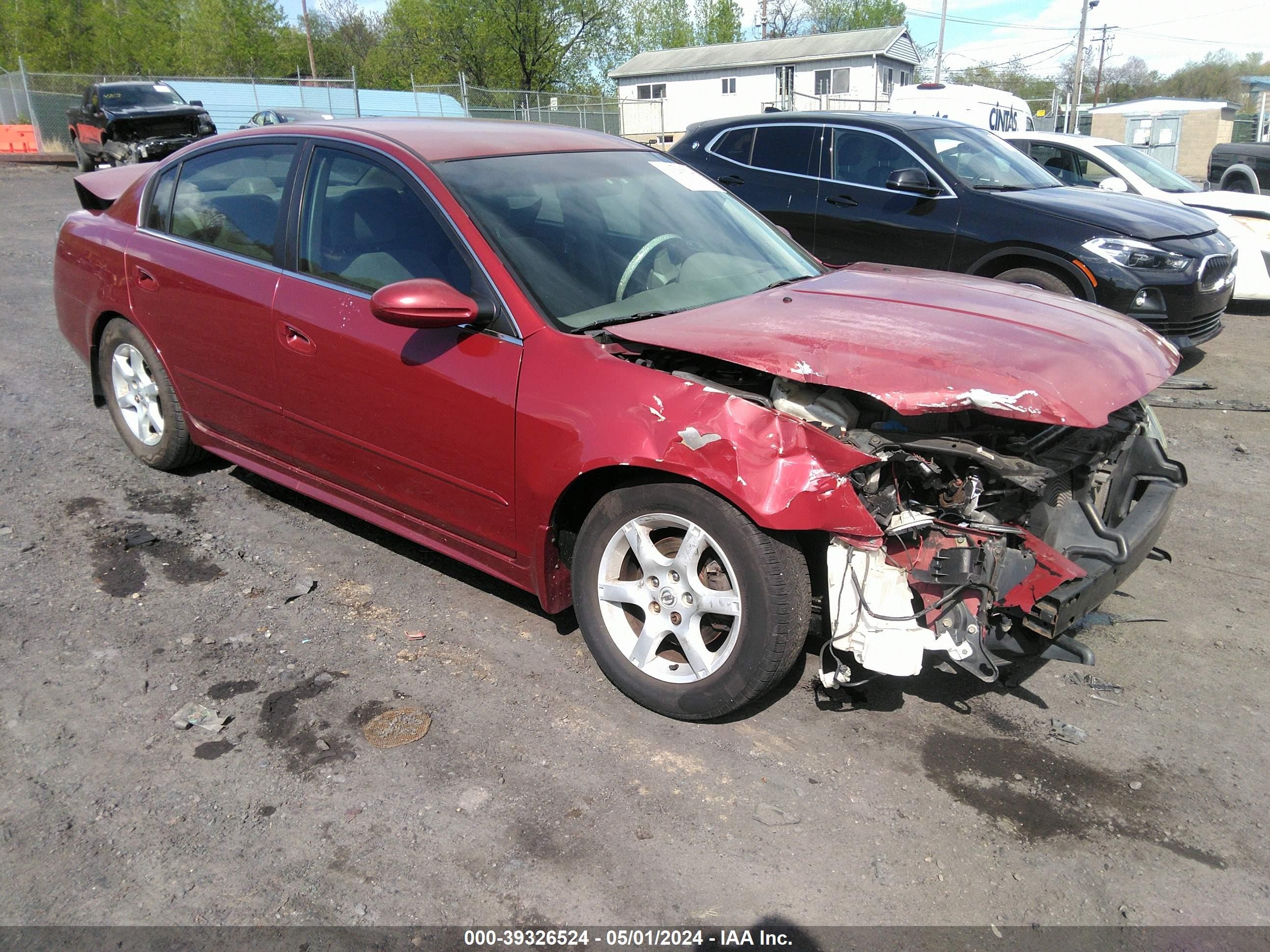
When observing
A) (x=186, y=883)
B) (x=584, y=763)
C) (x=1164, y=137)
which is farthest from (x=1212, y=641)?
(x=1164, y=137)


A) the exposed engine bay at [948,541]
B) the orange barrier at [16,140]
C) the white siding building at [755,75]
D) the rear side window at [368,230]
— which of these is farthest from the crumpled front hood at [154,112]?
the white siding building at [755,75]

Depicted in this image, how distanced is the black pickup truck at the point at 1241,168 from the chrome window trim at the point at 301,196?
14652 millimetres

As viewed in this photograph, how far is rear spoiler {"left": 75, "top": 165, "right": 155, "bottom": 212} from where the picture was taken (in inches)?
208

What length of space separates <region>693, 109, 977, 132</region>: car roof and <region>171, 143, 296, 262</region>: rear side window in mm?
5077

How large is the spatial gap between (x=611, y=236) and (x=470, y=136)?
80cm

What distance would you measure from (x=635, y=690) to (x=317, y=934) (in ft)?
3.97

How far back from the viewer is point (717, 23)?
68.1 metres

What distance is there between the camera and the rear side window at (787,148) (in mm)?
8109

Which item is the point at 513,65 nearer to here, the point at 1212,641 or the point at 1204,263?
the point at 1204,263

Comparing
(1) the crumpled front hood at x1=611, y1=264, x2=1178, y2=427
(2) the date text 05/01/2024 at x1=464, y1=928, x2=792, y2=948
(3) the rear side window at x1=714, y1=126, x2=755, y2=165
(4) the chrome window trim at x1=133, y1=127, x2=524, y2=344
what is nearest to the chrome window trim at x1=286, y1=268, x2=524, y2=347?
(4) the chrome window trim at x1=133, y1=127, x2=524, y2=344

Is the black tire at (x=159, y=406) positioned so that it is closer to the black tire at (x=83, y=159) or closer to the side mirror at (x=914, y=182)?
the side mirror at (x=914, y=182)

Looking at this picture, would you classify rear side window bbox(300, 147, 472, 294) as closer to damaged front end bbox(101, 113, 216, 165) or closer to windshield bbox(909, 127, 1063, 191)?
windshield bbox(909, 127, 1063, 191)

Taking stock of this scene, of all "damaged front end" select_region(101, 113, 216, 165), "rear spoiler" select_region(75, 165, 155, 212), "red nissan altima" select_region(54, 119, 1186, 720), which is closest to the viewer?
"red nissan altima" select_region(54, 119, 1186, 720)

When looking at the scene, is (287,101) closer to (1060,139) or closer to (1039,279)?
(1060,139)
